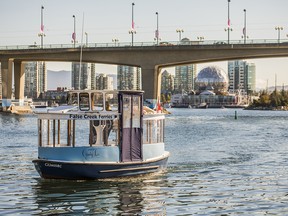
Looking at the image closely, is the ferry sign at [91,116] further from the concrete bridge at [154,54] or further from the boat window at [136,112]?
the concrete bridge at [154,54]

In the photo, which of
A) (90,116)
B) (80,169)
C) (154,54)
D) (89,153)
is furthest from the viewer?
(154,54)

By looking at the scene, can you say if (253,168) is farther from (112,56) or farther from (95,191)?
(112,56)

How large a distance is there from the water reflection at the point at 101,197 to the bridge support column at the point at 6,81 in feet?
374

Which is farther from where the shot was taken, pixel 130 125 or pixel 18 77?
pixel 18 77

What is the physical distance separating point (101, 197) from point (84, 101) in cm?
595

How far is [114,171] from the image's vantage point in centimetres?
3150

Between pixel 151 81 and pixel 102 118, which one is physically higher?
pixel 151 81

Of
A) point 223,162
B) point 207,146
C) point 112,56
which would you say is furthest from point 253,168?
point 112,56

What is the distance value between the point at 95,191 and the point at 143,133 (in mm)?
A: 5756

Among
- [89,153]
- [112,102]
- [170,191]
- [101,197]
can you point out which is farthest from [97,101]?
[101,197]

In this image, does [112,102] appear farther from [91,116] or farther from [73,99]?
[91,116]

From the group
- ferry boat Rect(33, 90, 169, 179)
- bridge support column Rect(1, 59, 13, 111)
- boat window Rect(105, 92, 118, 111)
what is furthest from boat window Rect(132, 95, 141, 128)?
bridge support column Rect(1, 59, 13, 111)

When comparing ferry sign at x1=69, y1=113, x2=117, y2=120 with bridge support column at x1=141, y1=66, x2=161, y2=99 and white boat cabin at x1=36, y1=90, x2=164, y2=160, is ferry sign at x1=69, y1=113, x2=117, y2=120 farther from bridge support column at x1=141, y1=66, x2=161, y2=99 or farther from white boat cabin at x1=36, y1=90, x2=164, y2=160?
bridge support column at x1=141, y1=66, x2=161, y2=99

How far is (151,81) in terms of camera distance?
128 meters
